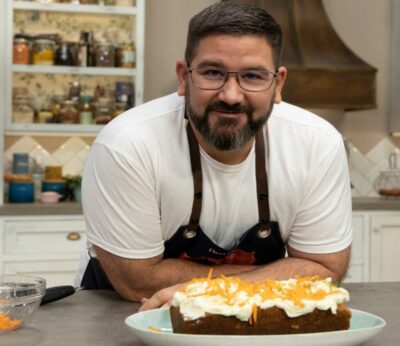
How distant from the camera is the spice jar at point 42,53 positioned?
4750mm

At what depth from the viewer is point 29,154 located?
508 cm

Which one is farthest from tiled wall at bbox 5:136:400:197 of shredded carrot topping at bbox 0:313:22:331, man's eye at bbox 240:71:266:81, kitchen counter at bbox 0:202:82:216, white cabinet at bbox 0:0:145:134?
shredded carrot topping at bbox 0:313:22:331

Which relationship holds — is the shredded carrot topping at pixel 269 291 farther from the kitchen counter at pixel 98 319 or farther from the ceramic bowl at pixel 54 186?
the ceramic bowl at pixel 54 186

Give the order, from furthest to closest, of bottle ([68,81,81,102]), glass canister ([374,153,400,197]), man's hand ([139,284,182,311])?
1. glass canister ([374,153,400,197])
2. bottle ([68,81,81,102])
3. man's hand ([139,284,182,311])

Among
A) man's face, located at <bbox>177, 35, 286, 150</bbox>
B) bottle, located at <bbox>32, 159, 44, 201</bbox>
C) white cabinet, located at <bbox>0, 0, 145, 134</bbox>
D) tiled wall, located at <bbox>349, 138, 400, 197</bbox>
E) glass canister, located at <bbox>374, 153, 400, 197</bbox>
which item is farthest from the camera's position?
tiled wall, located at <bbox>349, 138, 400, 197</bbox>

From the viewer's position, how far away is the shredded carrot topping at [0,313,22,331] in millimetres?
1700

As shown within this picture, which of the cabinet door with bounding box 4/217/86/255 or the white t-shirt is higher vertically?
the white t-shirt

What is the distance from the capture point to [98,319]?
1836mm

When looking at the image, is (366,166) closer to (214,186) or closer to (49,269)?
(49,269)

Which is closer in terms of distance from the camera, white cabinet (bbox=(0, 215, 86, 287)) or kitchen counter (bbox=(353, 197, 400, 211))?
white cabinet (bbox=(0, 215, 86, 287))

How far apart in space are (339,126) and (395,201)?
2.46 ft

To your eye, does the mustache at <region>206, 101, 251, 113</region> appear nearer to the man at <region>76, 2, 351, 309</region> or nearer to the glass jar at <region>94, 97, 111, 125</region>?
the man at <region>76, 2, 351, 309</region>

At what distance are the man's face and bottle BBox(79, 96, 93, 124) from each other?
2770 millimetres

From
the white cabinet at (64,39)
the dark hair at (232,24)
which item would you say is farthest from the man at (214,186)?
the white cabinet at (64,39)
